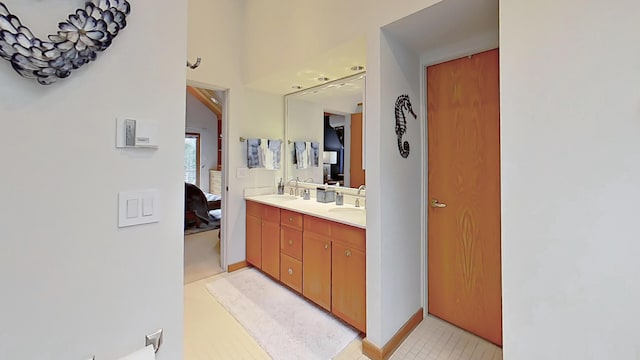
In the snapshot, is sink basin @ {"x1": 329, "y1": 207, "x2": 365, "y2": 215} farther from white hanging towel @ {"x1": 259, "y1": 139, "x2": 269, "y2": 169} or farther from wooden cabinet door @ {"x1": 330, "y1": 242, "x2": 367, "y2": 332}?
white hanging towel @ {"x1": 259, "y1": 139, "x2": 269, "y2": 169}

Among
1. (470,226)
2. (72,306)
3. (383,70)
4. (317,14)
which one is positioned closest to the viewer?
(72,306)

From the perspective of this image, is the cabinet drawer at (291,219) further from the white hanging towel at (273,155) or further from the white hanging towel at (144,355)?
the white hanging towel at (144,355)

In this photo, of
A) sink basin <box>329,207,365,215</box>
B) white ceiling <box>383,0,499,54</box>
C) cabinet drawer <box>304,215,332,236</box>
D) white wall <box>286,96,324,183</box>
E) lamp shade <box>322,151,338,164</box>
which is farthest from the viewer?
white wall <box>286,96,324,183</box>

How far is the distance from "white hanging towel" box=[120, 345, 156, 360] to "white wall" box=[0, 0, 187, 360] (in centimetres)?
5

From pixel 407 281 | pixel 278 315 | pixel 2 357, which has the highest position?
pixel 2 357

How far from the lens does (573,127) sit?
1113mm

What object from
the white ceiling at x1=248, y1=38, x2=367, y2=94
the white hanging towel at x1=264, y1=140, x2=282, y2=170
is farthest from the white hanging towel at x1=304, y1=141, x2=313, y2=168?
the white ceiling at x1=248, y1=38, x2=367, y2=94

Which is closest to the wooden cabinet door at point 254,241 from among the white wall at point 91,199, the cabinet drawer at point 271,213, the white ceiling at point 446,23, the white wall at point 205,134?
the cabinet drawer at point 271,213

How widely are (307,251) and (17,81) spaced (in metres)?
2.07

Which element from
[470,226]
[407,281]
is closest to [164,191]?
[407,281]

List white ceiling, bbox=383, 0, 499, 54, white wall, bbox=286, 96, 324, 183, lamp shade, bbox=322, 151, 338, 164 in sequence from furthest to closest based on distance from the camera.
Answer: white wall, bbox=286, 96, 324, 183 < lamp shade, bbox=322, 151, 338, 164 < white ceiling, bbox=383, 0, 499, 54

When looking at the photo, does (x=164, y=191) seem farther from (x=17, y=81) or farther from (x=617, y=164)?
(x=617, y=164)

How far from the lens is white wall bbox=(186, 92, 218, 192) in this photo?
764 centimetres

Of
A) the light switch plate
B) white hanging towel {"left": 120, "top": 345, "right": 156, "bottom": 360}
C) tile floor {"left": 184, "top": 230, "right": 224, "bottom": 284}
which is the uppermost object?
the light switch plate
